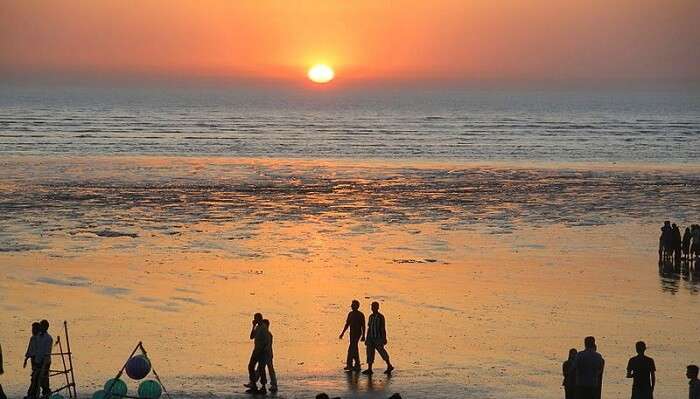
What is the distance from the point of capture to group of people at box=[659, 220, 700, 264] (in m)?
27.2

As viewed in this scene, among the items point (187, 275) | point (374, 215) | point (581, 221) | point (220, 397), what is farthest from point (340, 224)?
point (220, 397)

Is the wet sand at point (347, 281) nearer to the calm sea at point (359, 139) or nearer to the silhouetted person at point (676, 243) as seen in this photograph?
the silhouetted person at point (676, 243)

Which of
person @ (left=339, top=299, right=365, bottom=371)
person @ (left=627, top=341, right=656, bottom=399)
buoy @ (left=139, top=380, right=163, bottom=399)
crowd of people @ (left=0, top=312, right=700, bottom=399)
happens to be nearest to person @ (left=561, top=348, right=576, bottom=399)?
crowd of people @ (left=0, top=312, right=700, bottom=399)

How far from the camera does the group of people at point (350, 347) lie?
1591cm

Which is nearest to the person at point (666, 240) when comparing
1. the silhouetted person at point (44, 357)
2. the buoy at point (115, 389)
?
the silhouetted person at point (44, 357)

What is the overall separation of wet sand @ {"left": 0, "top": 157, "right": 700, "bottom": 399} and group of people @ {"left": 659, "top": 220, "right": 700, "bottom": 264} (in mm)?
528

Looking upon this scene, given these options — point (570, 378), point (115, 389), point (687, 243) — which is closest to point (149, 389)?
point (115, 389)

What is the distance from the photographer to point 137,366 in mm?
14539

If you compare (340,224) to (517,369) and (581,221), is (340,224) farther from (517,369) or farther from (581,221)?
(517,369)

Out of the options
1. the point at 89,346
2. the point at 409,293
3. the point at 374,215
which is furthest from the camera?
the point at 374,215

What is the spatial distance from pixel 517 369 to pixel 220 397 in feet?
15.8

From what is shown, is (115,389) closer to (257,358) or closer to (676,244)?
(257,358)

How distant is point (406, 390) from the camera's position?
15805mm

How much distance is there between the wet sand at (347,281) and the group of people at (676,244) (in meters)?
0.53
